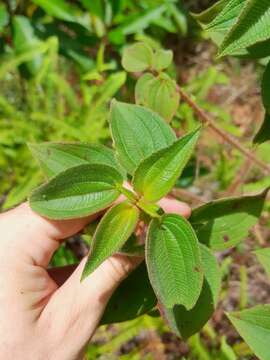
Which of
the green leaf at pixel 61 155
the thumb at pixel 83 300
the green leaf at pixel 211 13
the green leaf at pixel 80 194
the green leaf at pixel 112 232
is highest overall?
the green leaf at pixel 211 13

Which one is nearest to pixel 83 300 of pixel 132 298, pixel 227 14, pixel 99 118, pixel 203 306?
pixel 132 298

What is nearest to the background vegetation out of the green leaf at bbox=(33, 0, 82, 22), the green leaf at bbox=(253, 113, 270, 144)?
the green leaf at bbox=(33, 0, 82, 22)

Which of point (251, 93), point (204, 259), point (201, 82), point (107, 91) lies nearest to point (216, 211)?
point (204, 259)

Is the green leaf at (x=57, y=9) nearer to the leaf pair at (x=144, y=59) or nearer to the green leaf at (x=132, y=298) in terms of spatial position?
the leaf pair at (x=144, y=59)

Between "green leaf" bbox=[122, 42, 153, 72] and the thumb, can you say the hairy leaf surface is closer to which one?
"green leaf" bbox=[122, 42, 153, 72]

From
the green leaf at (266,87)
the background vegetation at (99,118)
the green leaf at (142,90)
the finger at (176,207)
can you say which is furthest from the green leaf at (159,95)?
the background vegetation at (99,118)

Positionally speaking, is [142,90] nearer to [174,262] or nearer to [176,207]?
[176,207]
